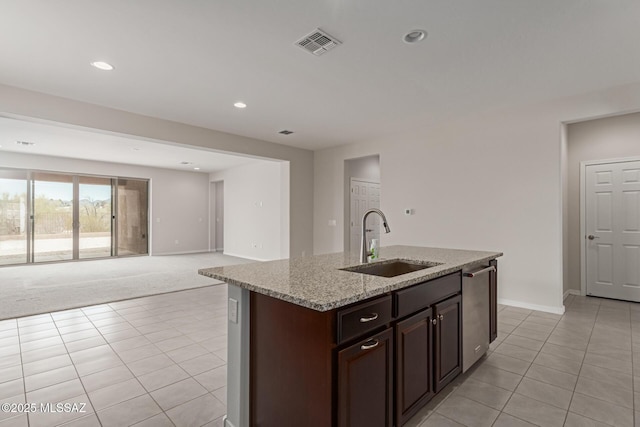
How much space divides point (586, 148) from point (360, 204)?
395cm

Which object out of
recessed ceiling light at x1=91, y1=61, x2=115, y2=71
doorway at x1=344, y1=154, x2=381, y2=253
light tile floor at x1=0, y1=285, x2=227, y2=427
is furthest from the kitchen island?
doorway at x1=344, y1=154, x2=381, y2=253

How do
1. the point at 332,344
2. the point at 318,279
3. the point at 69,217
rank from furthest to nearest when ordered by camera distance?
1. the point at 69,217
2. the point at 318,279
3. the point at 332,344

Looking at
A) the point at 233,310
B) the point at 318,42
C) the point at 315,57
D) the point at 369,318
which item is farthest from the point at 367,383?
the point at 315,57

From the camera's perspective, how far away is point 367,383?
4.81ft

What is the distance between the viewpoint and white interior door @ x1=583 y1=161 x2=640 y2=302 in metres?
4.34

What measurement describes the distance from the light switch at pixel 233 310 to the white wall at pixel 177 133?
3.75 m

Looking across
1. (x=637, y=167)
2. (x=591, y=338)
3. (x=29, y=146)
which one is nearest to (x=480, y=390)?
(x=591, y=338)

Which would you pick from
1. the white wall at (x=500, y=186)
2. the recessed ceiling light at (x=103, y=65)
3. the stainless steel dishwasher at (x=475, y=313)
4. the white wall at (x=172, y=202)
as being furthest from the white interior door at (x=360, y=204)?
the white wall at (x=172, y=202)

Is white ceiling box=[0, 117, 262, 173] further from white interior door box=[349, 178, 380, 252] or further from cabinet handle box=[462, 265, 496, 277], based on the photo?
cabinet handle box=[462, 265, 496, 277]

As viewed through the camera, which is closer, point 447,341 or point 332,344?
point 332,344

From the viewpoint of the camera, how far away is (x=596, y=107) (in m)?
3.71

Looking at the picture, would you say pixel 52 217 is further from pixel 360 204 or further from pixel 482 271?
pixel 482 271

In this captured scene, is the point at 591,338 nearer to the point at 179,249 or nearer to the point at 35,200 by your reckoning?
the point at 179,249

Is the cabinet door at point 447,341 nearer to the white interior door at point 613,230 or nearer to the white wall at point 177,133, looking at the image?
the white interior door at point 613,230
